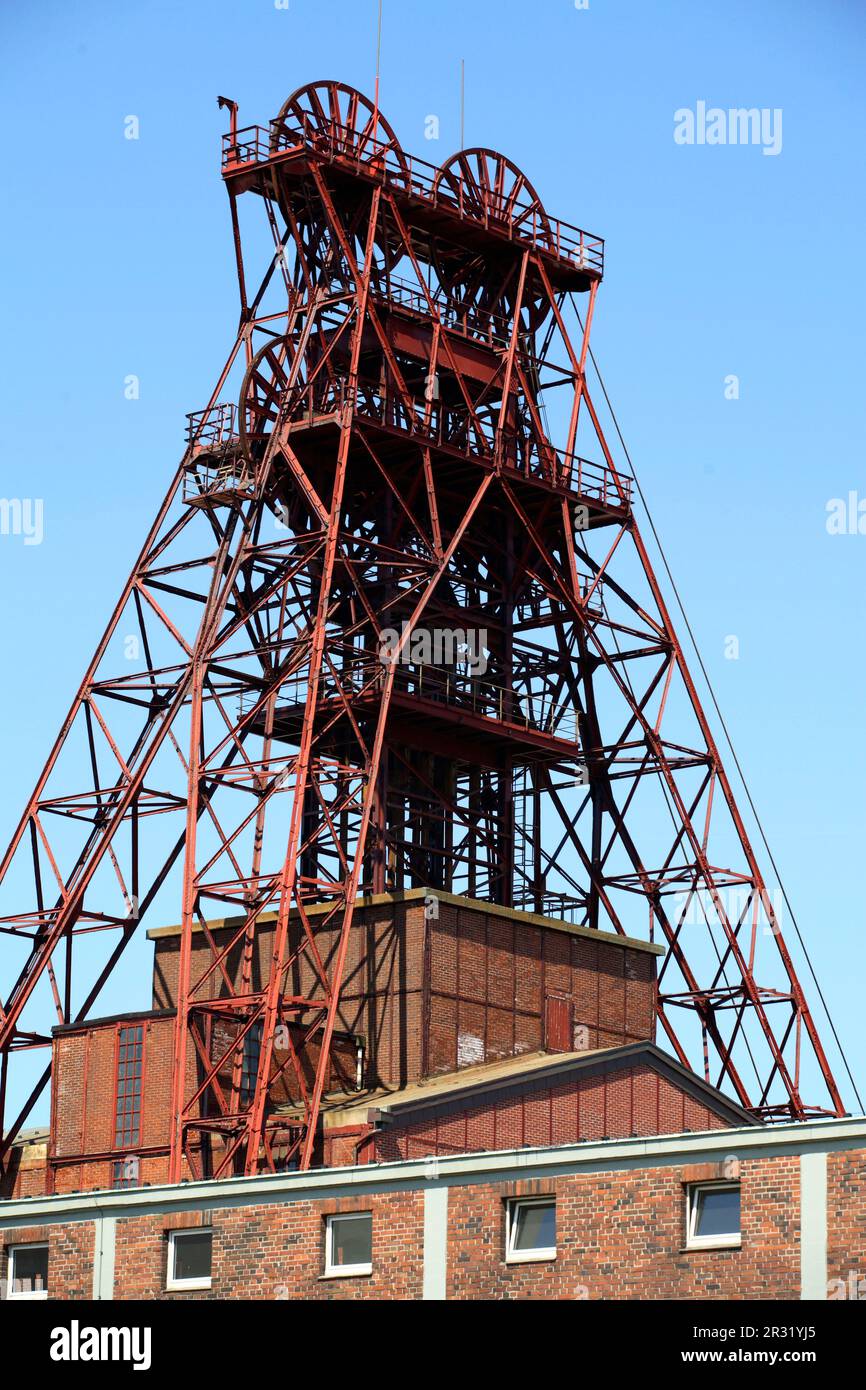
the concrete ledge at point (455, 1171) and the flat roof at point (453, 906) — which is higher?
the flat roof at point (453, 906)

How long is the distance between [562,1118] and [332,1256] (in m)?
16.2

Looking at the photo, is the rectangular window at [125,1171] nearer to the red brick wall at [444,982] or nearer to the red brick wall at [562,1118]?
the red brick wall at [444,982]

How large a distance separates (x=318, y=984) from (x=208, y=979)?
3205mm

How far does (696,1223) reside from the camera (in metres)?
37.3

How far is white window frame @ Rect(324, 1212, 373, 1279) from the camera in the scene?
40031 mm

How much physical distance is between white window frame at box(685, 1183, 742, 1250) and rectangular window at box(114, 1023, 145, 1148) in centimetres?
2121

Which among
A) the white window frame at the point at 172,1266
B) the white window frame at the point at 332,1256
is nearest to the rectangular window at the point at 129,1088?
the white window frame at the point at 172,1266

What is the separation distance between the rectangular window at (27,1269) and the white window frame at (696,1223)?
37.9 ft

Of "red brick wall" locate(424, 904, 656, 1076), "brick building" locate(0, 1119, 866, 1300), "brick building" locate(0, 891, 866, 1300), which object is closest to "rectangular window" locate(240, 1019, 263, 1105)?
"brick building" locate(0, 891, 866, 1300)

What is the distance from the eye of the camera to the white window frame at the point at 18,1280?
4309cm

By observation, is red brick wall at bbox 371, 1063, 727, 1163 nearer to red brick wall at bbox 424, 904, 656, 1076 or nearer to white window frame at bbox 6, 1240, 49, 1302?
red brick wall at bbox 424, 904, 656, 1076

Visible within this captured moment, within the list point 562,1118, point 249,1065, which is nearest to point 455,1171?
point 562,1118
